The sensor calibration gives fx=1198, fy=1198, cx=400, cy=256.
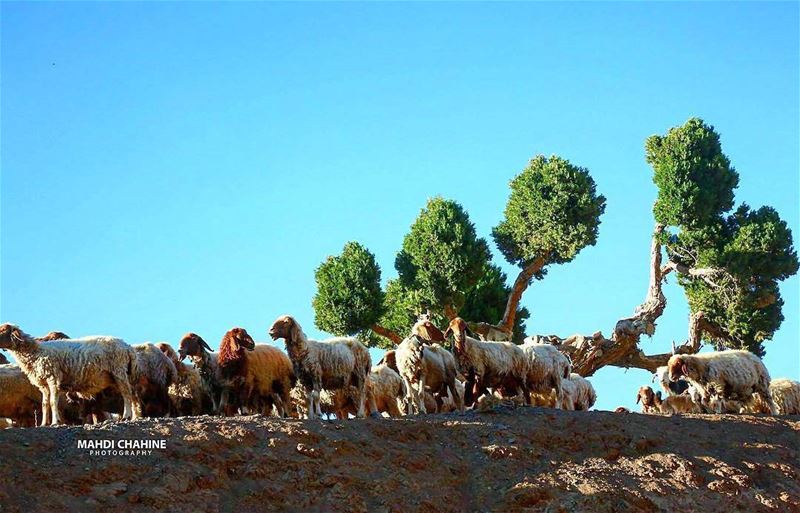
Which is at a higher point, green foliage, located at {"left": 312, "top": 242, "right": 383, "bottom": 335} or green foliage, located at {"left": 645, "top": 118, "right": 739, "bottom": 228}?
green foliage, located at {"left": 645, "top": 118, "right": 739, "bottom": 228}

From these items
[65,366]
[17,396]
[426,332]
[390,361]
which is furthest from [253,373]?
[426,332]

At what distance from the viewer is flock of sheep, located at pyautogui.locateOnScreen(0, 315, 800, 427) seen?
974 inches

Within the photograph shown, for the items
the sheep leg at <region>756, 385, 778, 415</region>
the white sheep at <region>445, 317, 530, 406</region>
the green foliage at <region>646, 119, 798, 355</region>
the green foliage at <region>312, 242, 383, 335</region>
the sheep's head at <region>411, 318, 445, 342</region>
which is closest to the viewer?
the white sheep at <region>445, 317, 530, 406</region>

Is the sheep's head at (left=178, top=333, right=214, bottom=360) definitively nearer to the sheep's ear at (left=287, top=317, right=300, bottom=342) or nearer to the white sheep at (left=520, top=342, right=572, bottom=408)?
the sheep's ear at (left=287, top=317, right=300, bottom=342)

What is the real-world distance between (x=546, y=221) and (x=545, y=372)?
18638mm

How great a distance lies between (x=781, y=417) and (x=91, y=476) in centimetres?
1732

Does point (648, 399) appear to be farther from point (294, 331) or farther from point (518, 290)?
point (518, 290)

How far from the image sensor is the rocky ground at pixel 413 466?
18484mm

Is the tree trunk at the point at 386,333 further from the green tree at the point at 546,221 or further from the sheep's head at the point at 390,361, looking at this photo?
the sheep's head at the point at 390,361

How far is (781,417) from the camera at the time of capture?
28734 mm

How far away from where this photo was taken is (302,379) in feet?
88.0

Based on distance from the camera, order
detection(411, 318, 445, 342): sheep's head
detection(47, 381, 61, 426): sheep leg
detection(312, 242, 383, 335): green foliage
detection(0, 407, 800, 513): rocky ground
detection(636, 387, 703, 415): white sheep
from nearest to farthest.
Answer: detection(0, 407, 800, 513): rocky ground, detection(47, 381, 61, 426): sheep leg, detection(411, 318, 445, 342): sheep's head, detection(636, 387, 703, 415): white sheep, detection(312, 242, 383, 335): green foliage

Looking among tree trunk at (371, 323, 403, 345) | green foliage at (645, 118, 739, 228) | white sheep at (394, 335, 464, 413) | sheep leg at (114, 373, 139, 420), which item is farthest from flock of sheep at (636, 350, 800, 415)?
tree trunk at (371, 323, 403, 345)

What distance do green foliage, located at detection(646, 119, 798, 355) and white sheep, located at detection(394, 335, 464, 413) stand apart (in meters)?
19.8
